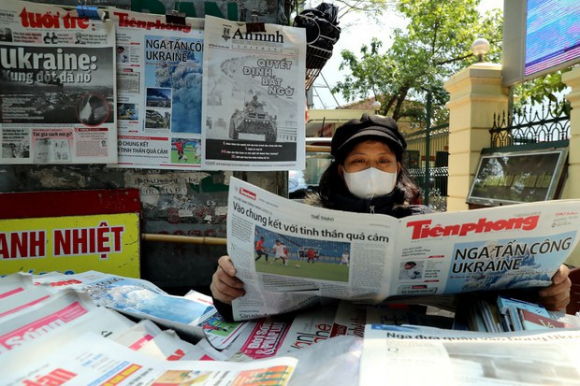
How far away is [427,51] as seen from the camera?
471 inches

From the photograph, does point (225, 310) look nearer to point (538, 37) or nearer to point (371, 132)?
point (371, 132)

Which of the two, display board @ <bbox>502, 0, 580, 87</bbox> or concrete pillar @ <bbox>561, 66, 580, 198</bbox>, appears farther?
display board @ <bbox>502, 0, 580, 87</bbox>

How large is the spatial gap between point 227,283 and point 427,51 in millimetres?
12661

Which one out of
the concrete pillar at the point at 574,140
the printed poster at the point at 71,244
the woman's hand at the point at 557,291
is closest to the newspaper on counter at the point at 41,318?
the woman's hand at the point at 557,291

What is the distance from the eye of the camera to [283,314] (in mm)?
1041

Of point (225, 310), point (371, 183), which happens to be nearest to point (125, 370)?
point (225, 310)

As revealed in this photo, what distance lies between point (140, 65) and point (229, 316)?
1.56 m

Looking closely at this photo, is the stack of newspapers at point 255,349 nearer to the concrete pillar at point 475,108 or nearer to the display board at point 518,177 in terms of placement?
the display board at point 518,177

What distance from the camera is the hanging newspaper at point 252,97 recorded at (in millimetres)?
2121

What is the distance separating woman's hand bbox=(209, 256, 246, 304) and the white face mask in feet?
1.89

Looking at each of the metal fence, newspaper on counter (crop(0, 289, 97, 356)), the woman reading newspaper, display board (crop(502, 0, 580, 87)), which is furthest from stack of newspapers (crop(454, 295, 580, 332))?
the metal fence

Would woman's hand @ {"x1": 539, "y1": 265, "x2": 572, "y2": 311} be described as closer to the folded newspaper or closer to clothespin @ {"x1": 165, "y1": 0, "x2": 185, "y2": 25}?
the folded newspaper

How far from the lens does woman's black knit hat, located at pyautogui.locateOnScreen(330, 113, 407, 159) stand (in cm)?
134

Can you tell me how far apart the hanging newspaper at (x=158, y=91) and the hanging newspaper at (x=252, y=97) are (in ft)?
Result: 0.24
